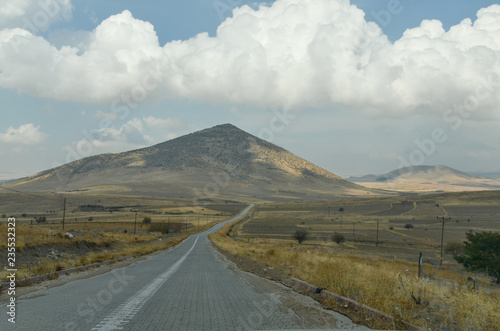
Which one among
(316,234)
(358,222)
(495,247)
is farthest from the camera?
(358,222)

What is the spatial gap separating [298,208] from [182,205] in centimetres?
5016

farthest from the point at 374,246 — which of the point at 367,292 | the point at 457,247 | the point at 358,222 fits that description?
the point at 367,292

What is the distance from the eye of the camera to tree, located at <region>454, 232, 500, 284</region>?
1668 inches

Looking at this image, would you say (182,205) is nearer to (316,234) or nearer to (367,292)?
(316,234)

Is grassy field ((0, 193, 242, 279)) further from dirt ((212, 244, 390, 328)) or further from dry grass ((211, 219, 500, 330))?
dry grass ((211, 219, 500, 330))

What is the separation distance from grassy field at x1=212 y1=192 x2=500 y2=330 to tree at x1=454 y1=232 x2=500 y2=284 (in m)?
1.18

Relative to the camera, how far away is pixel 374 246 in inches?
2712

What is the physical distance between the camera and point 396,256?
54781 millimetres

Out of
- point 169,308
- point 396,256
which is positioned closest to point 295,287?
point 169,308

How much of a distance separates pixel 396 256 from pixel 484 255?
41.6 ft

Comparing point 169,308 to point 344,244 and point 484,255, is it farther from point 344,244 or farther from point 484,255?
point 344,244

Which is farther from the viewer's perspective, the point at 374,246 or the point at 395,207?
the point at 395,207

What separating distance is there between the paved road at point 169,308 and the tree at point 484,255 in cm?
3652

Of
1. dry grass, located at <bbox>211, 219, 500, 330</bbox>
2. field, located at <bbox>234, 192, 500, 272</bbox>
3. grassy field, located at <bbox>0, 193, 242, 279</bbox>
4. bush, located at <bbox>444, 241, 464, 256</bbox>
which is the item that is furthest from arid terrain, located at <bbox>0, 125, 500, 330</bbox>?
bush, located at <bbox>444, 241, 464, 256</bbox>
